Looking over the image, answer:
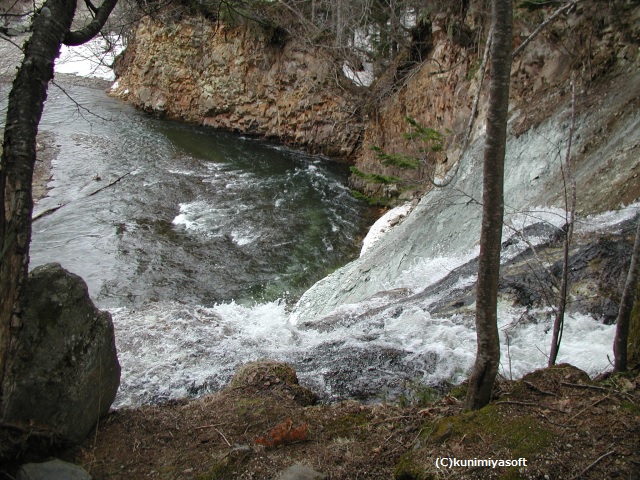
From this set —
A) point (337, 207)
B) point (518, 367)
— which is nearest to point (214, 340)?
point (518, 367)

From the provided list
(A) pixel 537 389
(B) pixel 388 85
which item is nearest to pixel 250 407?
(A) pixel 537 389

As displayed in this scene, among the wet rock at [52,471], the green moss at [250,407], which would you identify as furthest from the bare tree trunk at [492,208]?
the wet rock at [52,471]

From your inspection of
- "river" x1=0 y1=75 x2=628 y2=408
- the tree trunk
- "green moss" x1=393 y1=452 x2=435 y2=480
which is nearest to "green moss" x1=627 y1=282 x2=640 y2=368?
"river" x1=0 y1=75 x2=628 y2=408

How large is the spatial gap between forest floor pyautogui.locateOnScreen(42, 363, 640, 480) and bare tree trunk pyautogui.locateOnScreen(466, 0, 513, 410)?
0.81ft

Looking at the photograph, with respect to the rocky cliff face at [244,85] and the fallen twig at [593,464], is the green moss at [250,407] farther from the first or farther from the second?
the rocky cliff face at [244,85]

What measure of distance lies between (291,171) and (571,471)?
14.9 metres

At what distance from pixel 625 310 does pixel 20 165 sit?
384cm

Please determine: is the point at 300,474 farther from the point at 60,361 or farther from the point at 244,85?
the point at 244,85

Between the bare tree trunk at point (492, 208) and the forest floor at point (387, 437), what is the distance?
0.81ft

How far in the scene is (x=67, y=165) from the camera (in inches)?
608

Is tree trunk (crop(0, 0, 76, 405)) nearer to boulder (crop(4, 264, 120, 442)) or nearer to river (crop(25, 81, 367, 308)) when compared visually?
boulder (crop(4, 264, 120, 442))

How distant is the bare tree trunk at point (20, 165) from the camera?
289 centimetres

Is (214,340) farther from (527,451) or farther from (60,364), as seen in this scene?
(527,451)

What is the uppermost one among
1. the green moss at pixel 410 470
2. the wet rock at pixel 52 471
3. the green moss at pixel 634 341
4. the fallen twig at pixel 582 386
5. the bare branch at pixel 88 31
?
the bare branch at pixel 88 31
